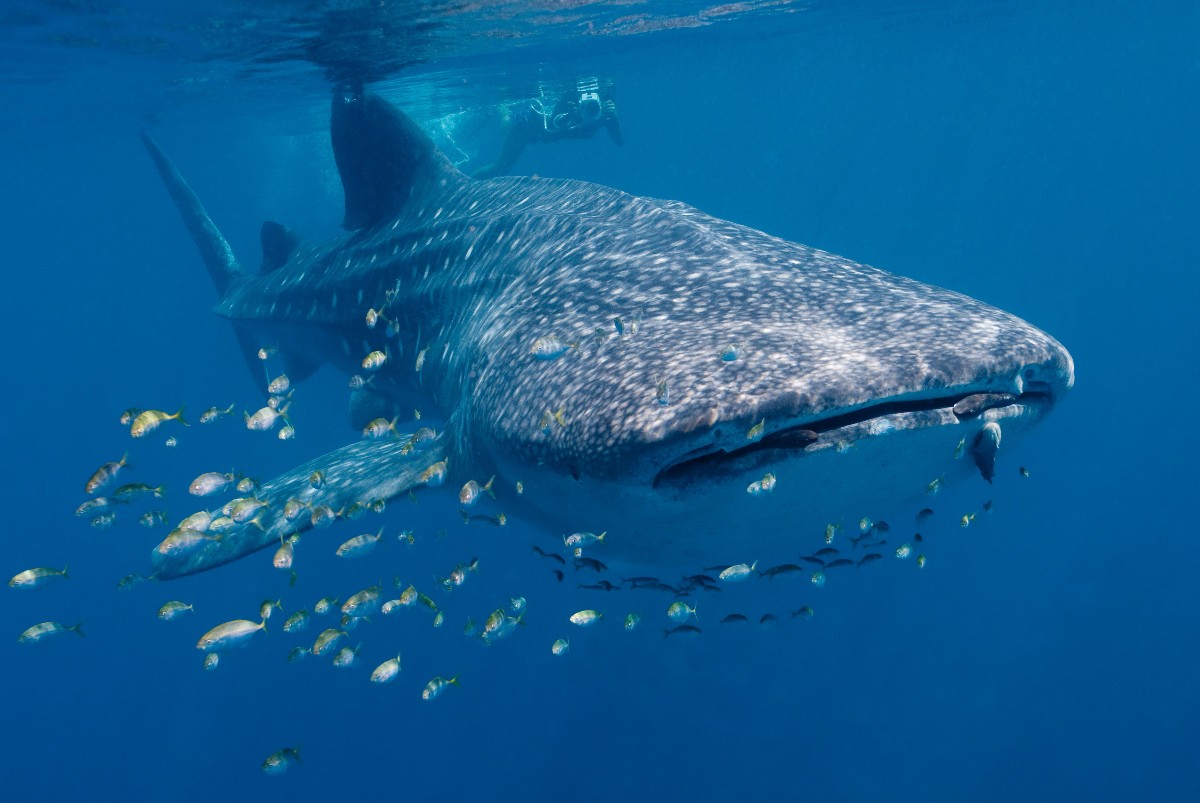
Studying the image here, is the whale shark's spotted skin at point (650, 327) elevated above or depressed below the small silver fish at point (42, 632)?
above

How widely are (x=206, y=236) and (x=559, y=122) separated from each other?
13.2 m

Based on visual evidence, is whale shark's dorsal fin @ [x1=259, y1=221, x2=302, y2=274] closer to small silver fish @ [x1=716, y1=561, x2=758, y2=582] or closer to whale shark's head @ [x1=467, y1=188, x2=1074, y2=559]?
whale shark's head @ [x1=467, y1=188, x2=1074, y2=559]

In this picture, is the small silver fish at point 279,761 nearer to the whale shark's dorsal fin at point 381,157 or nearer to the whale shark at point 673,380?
the whale shark at point 673,380

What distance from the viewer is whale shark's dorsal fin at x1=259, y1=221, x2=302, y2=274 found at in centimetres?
1180

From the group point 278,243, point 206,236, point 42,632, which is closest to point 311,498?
point 42,632

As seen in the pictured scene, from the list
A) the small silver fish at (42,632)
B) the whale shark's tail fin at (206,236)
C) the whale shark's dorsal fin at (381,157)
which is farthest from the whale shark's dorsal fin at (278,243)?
the small silver fish at (42,632)

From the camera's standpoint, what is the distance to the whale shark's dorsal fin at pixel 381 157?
937 cm

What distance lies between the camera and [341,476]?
6754 millimetres

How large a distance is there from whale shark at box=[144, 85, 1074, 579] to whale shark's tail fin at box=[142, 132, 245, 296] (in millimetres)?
7635

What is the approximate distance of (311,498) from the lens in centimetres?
629

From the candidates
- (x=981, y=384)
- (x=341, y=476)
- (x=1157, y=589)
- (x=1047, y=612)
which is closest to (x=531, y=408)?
(x=981, y=384)

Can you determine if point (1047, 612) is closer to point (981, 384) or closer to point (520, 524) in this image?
point (520, 524)

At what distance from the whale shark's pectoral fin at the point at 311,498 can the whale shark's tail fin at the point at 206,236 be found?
8.50 meters

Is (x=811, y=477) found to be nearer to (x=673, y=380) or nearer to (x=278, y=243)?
(x=673, y=380)
